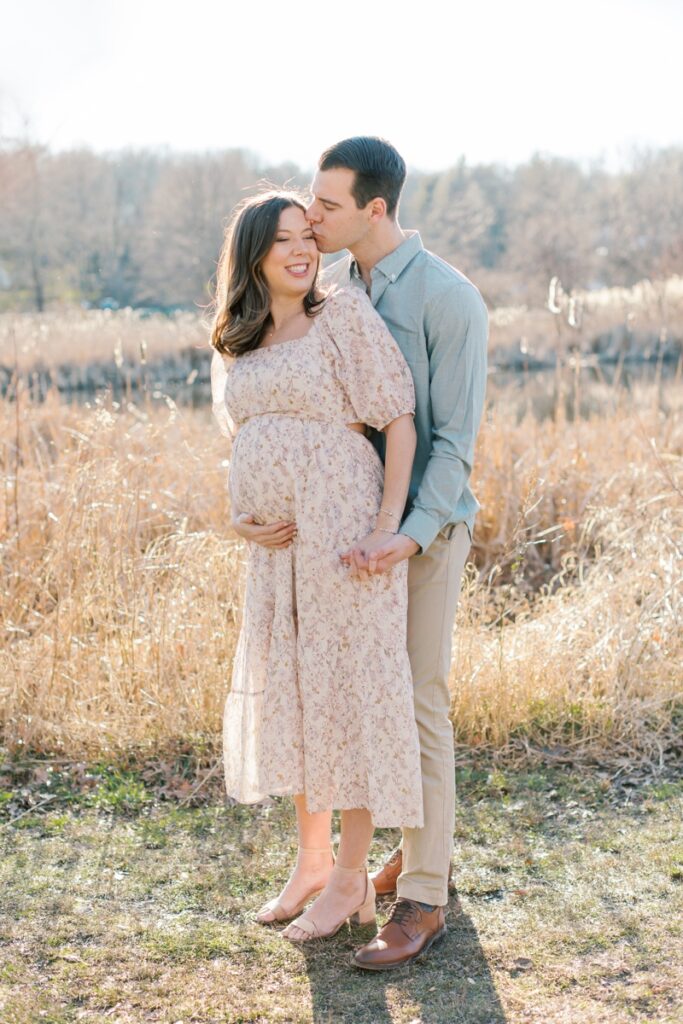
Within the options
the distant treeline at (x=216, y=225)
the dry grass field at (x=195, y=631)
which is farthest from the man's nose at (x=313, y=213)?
the distant treeline at (x=216, y=225)

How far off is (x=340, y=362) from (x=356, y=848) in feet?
4.18

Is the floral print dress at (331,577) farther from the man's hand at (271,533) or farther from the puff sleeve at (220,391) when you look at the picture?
the puff sleeve at (220,391)

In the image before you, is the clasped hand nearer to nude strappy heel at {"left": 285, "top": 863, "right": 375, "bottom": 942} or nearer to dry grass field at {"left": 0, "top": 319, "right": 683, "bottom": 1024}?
nude strappy heel at {"left": 285, "top": 863, "right": 375, "bottom": 942}

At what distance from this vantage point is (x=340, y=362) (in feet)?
8.86

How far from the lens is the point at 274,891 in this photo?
3271mm

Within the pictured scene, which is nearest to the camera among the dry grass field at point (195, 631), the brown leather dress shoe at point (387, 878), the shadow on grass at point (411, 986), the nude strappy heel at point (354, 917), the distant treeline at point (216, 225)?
the shadow on grass at point (411, 986)

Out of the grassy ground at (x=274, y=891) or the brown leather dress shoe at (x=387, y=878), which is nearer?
the grassy ground at (x=274, y=891)

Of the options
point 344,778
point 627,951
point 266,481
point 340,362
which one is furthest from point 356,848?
point 340,362

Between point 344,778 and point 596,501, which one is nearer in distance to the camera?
point 344,778

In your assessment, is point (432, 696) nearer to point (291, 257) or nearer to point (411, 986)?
point (411, 986)

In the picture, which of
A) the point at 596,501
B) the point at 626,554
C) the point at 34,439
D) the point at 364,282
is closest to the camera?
the point at 364,282

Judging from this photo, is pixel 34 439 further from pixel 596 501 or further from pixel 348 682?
pixel 348 682

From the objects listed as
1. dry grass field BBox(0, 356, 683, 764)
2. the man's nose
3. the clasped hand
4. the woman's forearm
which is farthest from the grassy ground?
the man's nose

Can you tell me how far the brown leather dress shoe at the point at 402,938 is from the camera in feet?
9.07
